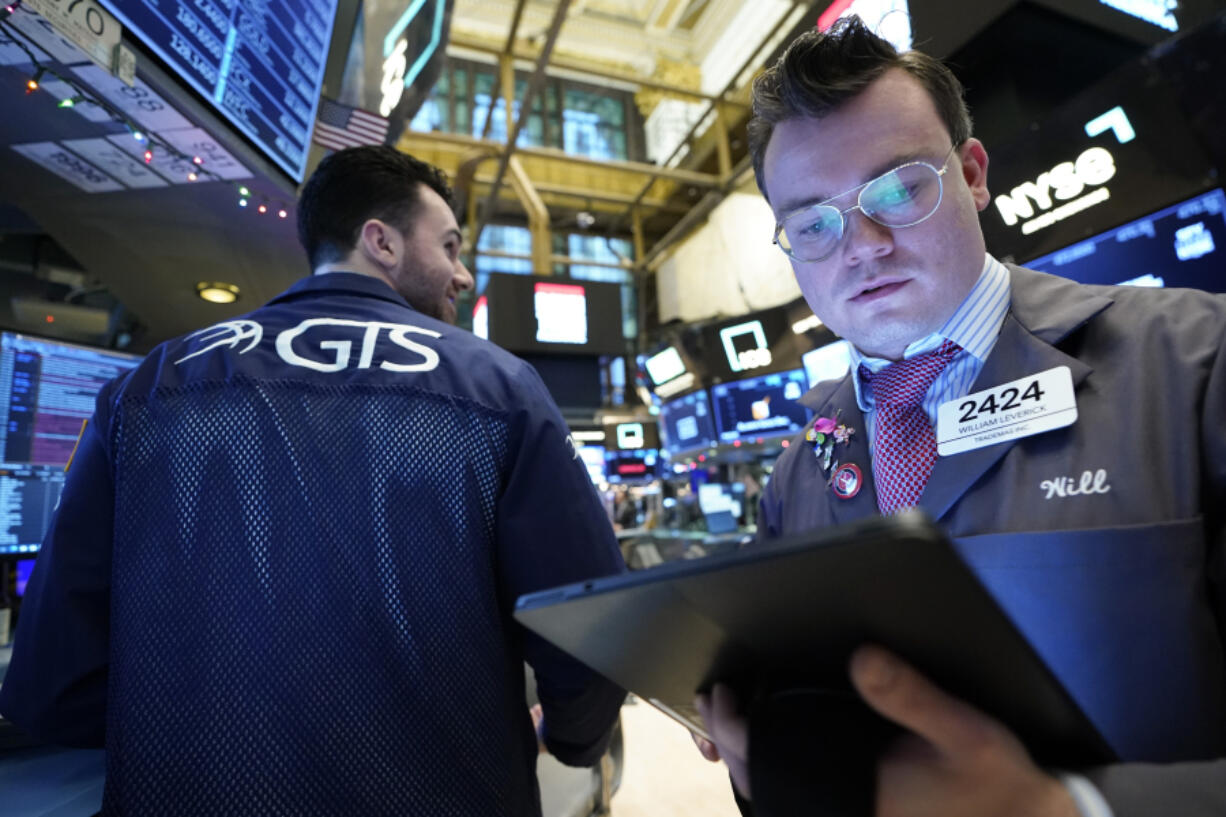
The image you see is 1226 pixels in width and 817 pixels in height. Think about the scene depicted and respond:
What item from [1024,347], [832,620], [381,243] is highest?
[381,243]

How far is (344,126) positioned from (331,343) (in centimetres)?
254

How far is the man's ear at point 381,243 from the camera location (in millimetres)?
1616

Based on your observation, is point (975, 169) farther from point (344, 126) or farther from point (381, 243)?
point (344, 126)

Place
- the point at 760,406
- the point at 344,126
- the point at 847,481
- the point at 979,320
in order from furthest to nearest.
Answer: the point at 760,406
the point at 344,126
the point at 847,481
the point at 979,320

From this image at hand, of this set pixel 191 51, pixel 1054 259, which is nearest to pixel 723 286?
pixel 1054 259

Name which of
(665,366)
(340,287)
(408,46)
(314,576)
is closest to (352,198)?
(340,287)

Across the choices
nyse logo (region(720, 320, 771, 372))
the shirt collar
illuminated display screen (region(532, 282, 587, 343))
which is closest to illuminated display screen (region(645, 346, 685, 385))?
nyse logo (region(720, 320, 771, 372))

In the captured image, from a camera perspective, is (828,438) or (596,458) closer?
(828,438)

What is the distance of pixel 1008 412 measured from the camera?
37.6 inches

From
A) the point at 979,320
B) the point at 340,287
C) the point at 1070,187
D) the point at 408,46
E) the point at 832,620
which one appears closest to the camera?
the point at 832,620

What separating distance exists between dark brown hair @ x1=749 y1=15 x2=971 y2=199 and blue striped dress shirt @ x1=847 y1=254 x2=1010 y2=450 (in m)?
0.29

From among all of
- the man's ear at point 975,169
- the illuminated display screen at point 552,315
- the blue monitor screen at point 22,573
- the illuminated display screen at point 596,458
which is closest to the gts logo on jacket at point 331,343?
the man's ear at point 975,169

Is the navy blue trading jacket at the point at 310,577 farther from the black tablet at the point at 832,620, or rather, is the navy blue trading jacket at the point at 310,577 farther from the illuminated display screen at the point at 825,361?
the illuminated display screen at the point at 825,361

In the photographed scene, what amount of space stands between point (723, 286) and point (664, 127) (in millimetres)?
3993
